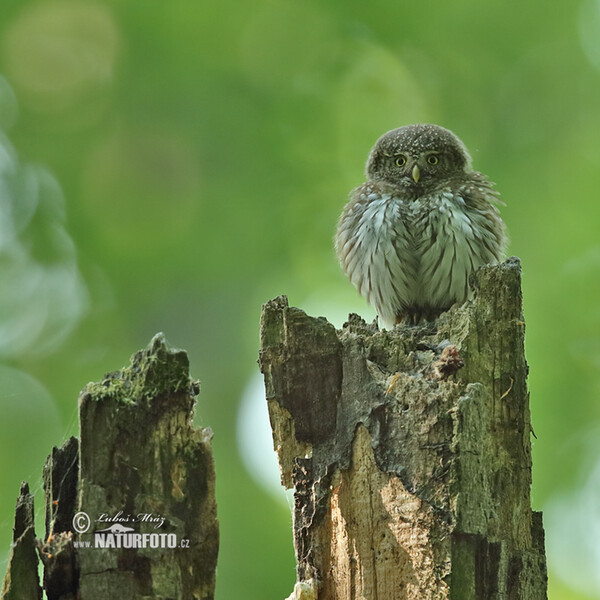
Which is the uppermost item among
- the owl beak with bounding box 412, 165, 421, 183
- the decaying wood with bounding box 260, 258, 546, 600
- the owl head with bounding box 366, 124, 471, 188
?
the owl head with bounding box 366, 124, 471, 188

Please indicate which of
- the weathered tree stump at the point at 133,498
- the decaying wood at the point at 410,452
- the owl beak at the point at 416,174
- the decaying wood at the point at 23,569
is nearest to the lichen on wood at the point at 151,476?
the weathered tree stump at the point at 133,498

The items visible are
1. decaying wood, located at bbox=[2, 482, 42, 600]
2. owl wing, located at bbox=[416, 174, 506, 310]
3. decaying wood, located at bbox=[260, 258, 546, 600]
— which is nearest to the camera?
decaying wood, located at bbox=[2, 482, 42, 600]

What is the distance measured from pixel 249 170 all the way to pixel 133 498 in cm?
461

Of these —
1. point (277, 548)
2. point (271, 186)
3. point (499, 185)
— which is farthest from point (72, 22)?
point (277, 548)

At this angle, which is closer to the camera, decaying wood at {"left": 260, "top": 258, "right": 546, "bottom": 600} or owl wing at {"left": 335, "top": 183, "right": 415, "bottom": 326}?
decaying wood at {"left": 260, "top": 258, "right": 546, "bottom": 600}

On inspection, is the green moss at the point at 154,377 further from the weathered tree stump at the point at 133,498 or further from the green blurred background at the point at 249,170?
the green blurred background at the point at 249,170

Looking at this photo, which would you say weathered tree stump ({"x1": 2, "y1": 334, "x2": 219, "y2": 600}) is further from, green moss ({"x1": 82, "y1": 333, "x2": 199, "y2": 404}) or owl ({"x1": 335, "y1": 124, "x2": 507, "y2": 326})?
owl ({"x1": 335, "y1": 124, "x2": 507, "y2": 326})

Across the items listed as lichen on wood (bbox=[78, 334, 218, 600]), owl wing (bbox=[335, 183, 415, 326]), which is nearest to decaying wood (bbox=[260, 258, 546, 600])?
lichen on wood (bbox=[78, 334, 218, 600])

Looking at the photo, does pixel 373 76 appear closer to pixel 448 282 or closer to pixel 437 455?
pixel 448 282

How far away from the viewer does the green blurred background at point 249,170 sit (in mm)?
6453

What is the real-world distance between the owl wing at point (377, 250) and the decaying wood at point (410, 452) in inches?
90.9

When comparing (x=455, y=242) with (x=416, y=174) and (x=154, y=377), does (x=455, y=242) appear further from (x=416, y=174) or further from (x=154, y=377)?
(x=154, y=377)

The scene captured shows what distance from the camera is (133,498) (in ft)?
8.50

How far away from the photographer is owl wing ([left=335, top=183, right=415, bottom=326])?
583 centimetres
